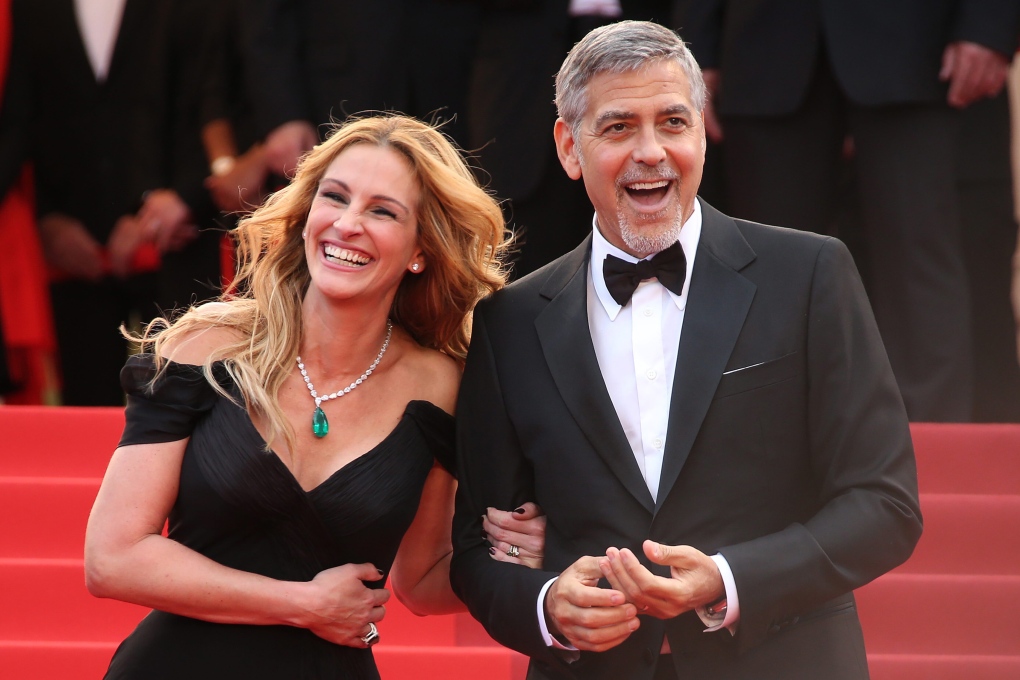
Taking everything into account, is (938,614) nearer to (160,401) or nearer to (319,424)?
(319,424)

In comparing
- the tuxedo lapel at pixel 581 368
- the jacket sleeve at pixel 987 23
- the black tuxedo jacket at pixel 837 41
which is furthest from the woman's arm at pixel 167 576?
the jacket sleeve at pixel 987 23

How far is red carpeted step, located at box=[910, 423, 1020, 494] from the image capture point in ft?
14.0

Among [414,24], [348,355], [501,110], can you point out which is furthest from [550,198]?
[348,355]

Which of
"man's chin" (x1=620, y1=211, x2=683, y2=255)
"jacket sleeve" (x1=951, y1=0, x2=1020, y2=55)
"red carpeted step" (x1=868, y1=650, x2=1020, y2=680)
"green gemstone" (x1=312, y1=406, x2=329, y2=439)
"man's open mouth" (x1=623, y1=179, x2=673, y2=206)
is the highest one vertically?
"jacket sleeve" (x1=951, y1=0, x2=1020, y2=55)

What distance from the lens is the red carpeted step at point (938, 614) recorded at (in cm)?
377

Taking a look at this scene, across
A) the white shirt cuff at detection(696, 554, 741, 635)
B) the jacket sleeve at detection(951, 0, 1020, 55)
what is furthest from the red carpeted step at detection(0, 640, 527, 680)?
the jacket sleeve at detection(951, 0, 1020, 55)

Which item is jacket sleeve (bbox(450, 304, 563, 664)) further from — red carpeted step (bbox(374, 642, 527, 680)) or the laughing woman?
red carpeted step (bbox(374, 642, 527, 680))

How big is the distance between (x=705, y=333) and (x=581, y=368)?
10.2 inches

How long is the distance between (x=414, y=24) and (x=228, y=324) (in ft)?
7.17

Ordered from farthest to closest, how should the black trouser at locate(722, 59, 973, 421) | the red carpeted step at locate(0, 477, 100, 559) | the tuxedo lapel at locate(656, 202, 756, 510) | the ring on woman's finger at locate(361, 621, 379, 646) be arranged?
the black trouser at locate(722, 59, 973, 421), the red carpeted step at locate(0, 477, 100, 559), the ring on woman's finger at locate(361, 621, 379, 646), the tuxedo lapel at locate(656, 202, 756, 510)

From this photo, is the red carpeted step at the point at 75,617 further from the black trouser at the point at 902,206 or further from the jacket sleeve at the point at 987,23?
the jacket sleeve at the point at 987,23

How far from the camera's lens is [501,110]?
4750 mm

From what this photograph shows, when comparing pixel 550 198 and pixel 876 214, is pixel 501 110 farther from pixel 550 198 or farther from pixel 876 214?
pixel 876 214

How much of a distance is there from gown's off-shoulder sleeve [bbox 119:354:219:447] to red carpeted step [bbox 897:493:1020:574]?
2.24 meters
